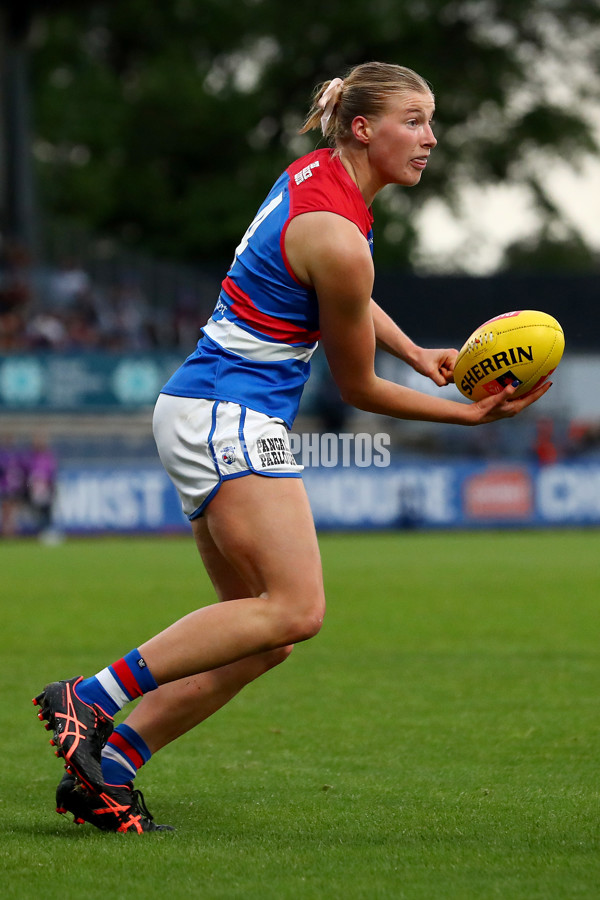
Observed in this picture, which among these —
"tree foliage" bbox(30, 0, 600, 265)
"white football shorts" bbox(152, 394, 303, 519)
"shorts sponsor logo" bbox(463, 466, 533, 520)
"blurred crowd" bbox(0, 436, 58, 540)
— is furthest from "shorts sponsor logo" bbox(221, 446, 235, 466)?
"tree foliage" bbox(30, 0, 600, 265)

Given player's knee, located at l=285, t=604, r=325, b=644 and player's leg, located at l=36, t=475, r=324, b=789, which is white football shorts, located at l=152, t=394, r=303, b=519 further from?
player's knee, located at l=285, t=604, r=325, b=644

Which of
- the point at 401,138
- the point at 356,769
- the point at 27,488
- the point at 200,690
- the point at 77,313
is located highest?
the point at 77,313

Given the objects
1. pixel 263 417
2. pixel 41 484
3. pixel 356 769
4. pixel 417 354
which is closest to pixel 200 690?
pixel 263 417

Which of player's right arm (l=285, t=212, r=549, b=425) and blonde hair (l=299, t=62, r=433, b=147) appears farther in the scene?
blonde hair (l=299, t=62, r=433, b=147)

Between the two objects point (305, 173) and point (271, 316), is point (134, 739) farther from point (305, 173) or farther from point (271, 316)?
point (305, 173)

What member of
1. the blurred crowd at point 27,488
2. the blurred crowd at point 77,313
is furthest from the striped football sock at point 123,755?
the blurred crowd at point 77,313

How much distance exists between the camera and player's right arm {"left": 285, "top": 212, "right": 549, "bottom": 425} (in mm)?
4199

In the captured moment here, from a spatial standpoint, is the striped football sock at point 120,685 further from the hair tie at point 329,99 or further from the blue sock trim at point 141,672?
the hair tie at point 329,99

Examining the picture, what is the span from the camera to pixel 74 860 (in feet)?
12.9

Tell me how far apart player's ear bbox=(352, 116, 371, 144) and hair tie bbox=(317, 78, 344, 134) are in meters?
0.11

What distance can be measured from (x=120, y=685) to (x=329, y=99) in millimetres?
1999

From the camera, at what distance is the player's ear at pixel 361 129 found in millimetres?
4430

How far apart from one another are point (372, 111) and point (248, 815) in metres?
2.33

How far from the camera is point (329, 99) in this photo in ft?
14.7
